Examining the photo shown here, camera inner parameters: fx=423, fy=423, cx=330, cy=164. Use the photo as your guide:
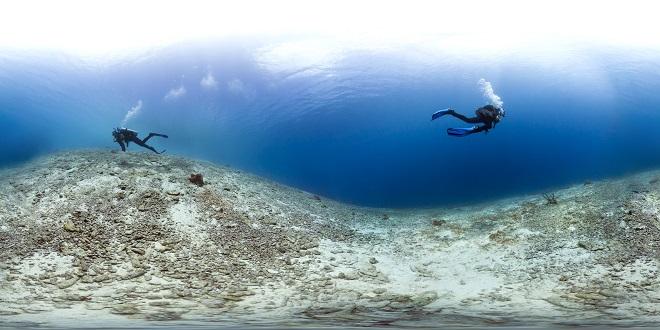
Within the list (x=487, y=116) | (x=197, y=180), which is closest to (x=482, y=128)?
(x=487, y=116)

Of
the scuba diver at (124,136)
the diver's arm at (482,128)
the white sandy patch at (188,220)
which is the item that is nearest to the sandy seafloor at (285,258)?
the white sandy patch at (188,220)

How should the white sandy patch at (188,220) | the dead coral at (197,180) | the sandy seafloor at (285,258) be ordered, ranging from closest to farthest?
1. the sandy seafloor at (285,258)
2. the white sandy patch at (188,220)
3. the dead coral at (197,180)

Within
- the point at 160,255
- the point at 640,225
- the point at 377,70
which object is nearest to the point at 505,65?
the point at 377,70

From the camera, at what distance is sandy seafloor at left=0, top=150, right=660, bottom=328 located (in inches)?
271

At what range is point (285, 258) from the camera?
9477 millimetres

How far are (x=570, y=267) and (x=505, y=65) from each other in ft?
111

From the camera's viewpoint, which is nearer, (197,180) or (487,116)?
(197,180)

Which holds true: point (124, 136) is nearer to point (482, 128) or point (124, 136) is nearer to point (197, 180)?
point (197, 180)

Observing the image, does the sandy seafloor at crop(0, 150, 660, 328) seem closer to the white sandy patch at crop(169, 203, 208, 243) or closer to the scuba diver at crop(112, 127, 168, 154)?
the white sandy patch at crop(169, 203, 208, 243)

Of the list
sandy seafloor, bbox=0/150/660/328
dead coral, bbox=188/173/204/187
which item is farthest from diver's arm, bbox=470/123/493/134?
dead coral, bbox=188/173/204/187

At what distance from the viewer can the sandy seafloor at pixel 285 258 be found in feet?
22.6

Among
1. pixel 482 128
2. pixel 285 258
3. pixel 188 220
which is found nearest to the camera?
pixel 285 258

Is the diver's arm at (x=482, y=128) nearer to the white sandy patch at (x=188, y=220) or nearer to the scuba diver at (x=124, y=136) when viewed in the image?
the white sandy patch at (x=188, y=220)

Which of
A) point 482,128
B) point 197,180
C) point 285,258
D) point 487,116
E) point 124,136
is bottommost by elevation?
point 285,258
